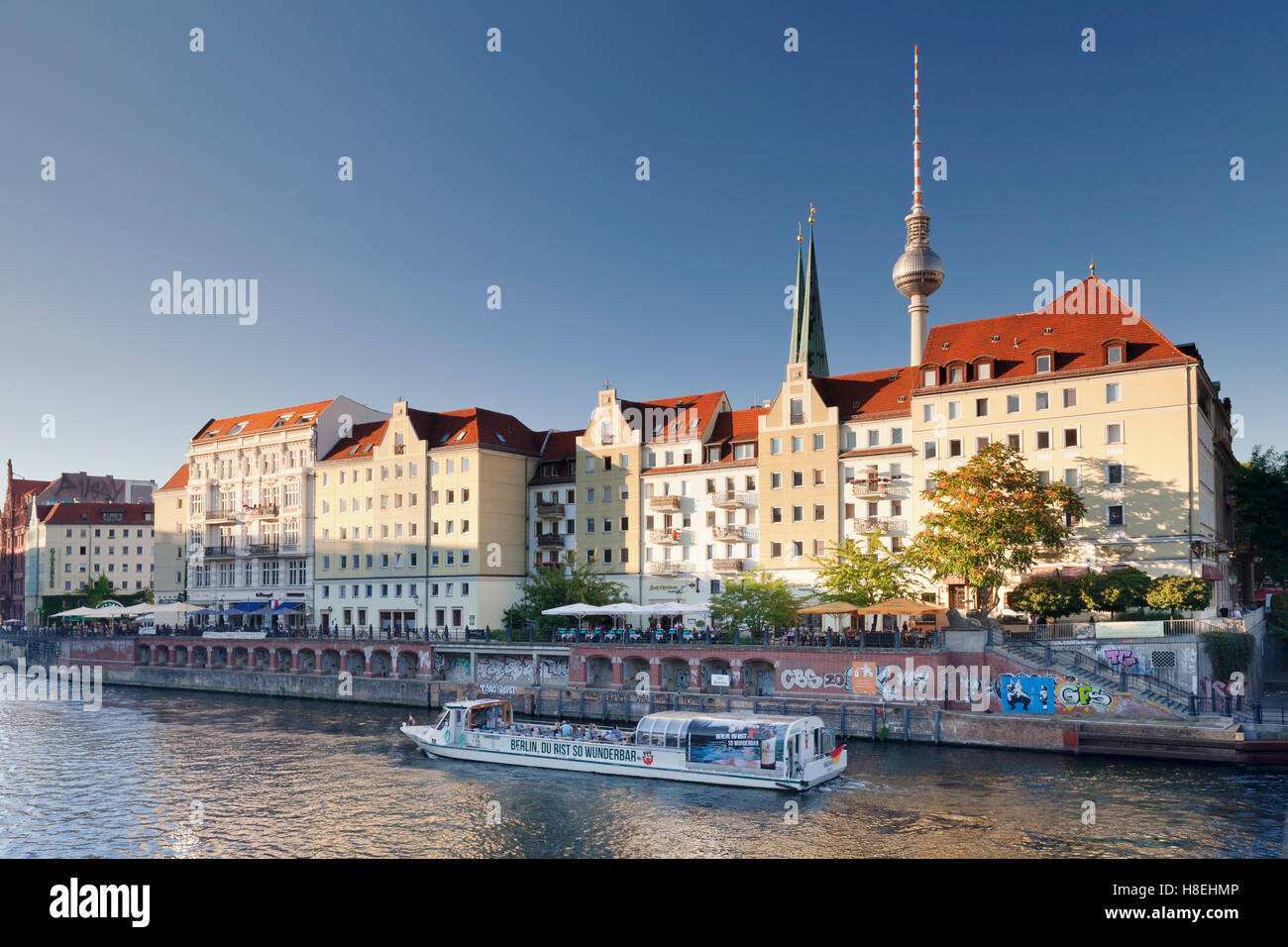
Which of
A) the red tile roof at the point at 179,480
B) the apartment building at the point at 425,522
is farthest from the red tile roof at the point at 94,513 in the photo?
the apartment building at the point at 425,522

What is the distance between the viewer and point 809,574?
3310 inches

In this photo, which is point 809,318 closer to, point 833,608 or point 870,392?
point 870,392

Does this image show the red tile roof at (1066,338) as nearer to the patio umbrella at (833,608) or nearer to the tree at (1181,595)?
the tree at (1181,595)

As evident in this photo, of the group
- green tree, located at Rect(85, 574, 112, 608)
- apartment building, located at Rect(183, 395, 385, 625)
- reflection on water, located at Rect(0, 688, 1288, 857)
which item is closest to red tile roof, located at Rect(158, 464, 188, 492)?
apartment building, located at Rect(183, 395, 385, 625)

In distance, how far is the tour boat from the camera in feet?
158

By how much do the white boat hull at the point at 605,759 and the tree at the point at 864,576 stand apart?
2184cm

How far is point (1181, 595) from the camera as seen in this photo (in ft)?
207

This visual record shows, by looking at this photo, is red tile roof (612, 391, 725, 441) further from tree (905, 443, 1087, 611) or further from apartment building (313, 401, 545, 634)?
tree (905, 443, 1087, 611)

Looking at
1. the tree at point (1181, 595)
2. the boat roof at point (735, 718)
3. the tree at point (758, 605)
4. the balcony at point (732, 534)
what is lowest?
the boat roof at point (735, 718)

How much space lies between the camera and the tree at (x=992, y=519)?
64812mm
